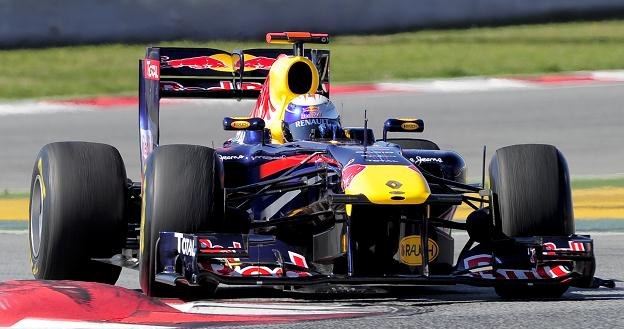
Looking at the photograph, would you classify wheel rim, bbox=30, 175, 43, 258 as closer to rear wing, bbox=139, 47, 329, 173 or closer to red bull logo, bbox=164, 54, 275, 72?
rear wing, bbox=139, 47, 329, 173

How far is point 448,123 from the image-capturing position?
16.2 metres

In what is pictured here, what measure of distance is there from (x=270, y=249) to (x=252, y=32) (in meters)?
13.1

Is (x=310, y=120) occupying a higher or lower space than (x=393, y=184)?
higher

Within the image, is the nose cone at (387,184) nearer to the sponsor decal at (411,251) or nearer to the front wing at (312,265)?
the sponsor decal at (411,251)

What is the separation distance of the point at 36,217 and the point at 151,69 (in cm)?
160

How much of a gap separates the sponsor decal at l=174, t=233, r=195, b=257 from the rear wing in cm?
239

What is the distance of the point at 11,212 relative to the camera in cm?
1254

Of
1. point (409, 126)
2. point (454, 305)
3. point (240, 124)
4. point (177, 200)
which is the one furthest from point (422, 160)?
point (177, 200)

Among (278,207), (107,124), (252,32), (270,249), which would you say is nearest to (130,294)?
(270,249)

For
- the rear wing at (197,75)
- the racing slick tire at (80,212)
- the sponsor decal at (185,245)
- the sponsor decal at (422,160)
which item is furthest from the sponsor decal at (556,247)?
the rear wing at (197,75)

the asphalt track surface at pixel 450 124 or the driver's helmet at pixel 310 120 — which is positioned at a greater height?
the asphalt track surface at pixel 450 124

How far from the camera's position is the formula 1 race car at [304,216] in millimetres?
7012

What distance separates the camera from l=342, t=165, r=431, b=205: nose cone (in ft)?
22.7

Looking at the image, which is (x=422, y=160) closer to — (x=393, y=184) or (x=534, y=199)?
(x=534, y=199)
